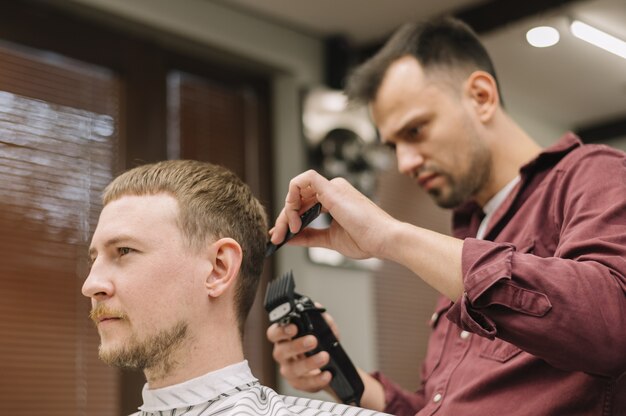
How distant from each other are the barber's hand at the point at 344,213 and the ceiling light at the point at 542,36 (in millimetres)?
3024

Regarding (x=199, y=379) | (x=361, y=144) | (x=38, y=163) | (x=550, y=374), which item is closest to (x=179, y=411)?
(x=199, y=379)

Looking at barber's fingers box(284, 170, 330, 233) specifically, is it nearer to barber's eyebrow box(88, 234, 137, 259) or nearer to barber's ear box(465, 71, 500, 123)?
barber's eyebrow box(88, 234, 137, 259)

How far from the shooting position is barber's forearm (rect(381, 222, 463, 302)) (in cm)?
139

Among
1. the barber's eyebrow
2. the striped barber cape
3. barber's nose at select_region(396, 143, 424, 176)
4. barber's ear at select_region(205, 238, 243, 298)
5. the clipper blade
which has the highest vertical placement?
barber's nose at select_region(396, 143, 424, 176)

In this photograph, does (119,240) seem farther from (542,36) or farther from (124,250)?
(542,36)

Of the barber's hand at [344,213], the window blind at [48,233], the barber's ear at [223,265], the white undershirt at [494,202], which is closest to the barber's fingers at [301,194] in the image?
the barber's hand at [344,213]

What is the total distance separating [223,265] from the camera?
1.74 metres

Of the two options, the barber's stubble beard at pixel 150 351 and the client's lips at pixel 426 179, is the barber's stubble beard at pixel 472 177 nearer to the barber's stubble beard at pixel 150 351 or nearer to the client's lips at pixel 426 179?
the client's lips at pixel 426 179

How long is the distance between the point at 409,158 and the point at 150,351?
2.89 feet

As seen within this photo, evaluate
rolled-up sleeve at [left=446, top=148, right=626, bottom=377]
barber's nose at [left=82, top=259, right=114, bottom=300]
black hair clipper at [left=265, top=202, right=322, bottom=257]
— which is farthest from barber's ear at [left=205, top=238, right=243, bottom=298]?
rolled-up sleeve at [left=446, top=148, right=626, bottom=377]

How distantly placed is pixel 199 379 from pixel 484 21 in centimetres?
316

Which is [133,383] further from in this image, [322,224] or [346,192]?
[346,192]

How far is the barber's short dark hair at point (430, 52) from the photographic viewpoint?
2.21 meters

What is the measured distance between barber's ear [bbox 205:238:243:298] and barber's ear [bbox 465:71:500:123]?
0.78m
